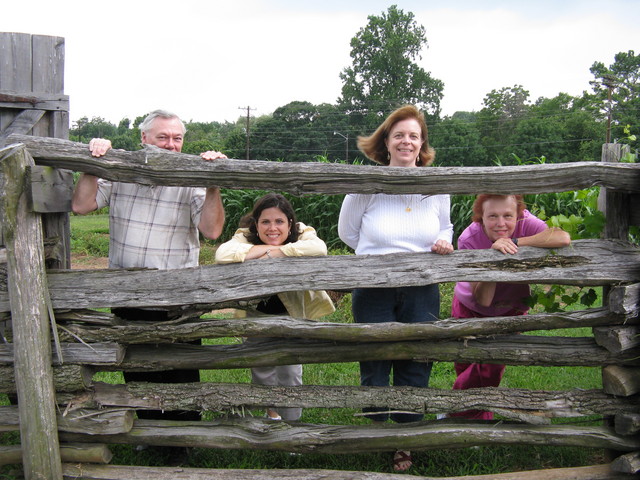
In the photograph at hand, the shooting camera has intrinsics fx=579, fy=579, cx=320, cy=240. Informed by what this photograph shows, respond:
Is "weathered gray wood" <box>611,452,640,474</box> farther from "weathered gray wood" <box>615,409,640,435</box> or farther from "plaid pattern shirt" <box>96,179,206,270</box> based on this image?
"plaid pattern shirt" <box>96,179,206,270</box>

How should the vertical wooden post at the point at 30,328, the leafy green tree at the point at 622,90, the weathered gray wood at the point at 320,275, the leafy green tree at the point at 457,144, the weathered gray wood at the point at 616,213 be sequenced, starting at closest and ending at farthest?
the vertical wooden post at the point at 30,328
the weathered gray wood at the point at 320,275
the weathered gray wood at the point at 616,213
the leafy green tree at the point at 622,90
the leafy green tree at the point at 457,144

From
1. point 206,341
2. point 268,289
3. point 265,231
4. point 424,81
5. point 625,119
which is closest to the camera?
point 268,289

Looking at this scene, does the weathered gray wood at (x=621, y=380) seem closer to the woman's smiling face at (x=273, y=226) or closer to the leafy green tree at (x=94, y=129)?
the woman's smiling face at (x=273, y=226)

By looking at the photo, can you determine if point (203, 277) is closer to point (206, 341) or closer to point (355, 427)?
point (355, 427)

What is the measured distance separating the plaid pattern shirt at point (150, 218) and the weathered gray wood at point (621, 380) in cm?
252

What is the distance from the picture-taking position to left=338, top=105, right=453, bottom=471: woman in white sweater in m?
3.44

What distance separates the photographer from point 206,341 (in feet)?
22.2

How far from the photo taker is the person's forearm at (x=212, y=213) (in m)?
3.23

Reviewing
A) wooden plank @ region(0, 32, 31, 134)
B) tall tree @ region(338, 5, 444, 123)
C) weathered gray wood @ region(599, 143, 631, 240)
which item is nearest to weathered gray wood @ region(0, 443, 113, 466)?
wooden plank @ region(0, 32, 31, 134)

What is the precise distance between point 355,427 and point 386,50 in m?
67.2

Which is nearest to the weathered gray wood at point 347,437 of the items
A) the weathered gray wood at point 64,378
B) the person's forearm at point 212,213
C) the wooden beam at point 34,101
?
the weathered gray wood at point 64,378

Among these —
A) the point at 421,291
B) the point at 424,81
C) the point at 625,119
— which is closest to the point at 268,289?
the point at 421,291

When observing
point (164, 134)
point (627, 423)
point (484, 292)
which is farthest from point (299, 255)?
point (627, 423)

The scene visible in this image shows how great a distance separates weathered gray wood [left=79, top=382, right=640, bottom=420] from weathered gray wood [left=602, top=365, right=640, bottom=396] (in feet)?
0.29
